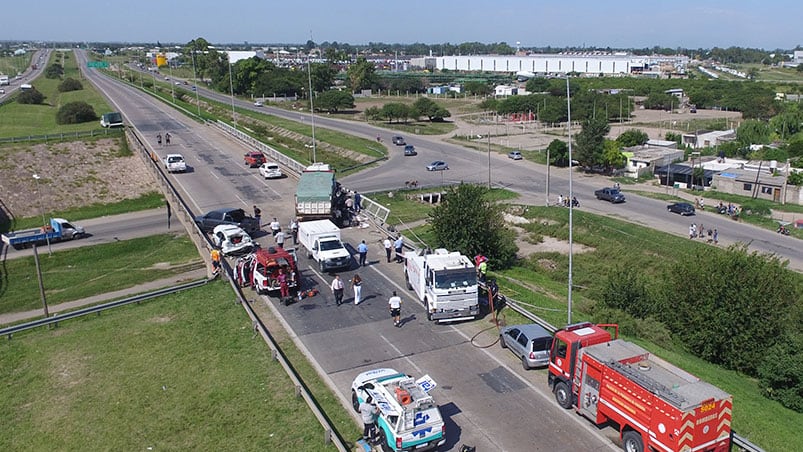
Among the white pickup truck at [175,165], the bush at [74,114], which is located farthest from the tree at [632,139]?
the bush at [74,114]

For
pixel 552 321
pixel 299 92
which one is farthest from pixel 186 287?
pixel 299 92

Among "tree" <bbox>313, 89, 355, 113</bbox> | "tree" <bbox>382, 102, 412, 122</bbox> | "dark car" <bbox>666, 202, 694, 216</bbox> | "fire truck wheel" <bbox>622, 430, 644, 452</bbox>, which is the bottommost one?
"dark car" <bbox>666, 202, 694, 216</bbox>

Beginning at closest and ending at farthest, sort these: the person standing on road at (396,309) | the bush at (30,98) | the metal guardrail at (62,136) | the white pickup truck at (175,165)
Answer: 1. the person standing on road at (396,309)
2. the white pickup truck at (175,165)
3. the metal guardrail at (62,136)
4. the bush at (30,98)

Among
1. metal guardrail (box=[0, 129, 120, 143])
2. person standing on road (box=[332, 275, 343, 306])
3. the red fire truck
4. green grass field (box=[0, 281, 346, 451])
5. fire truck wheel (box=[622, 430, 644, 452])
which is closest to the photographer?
the red fire truck

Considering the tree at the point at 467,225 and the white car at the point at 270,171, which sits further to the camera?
the white car at the point at 270,171

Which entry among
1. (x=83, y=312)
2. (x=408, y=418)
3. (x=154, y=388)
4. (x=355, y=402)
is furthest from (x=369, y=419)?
(x=83, y=312)

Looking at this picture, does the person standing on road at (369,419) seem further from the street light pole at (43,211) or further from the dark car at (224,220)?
the street light pole at (43,211)

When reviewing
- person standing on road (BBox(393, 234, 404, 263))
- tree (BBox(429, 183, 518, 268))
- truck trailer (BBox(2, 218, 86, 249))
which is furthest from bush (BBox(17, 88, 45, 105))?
tree (BBox(429, 183, 518, 268))

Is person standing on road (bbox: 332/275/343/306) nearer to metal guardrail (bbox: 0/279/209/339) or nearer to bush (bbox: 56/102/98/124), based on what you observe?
metal guardrail (bbox: 0/279/209/339)
